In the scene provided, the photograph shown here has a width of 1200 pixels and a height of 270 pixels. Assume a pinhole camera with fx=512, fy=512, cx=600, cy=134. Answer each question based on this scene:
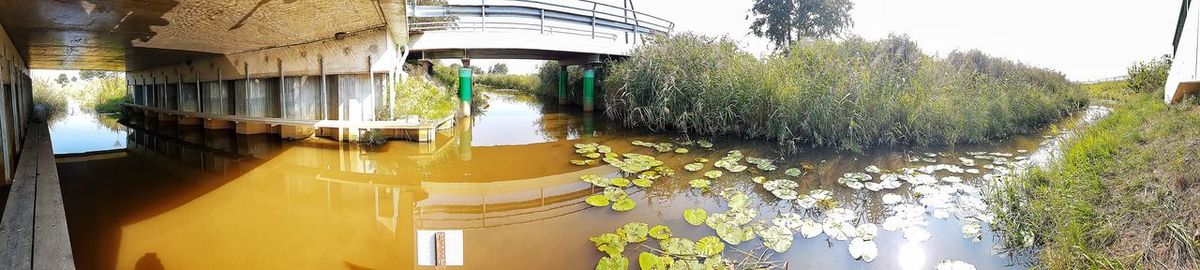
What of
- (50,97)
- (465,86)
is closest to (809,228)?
(465,86)

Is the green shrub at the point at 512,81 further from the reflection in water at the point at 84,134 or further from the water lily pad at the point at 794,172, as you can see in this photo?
the water lily pad at the point at 794,172

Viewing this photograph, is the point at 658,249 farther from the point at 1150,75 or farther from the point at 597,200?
the point at 1150,75

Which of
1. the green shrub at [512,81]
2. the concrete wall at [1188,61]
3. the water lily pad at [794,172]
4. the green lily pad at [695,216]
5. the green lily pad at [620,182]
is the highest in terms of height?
the green shrub at [512,81]

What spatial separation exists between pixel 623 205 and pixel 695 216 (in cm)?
65

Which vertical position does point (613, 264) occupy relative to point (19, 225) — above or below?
below

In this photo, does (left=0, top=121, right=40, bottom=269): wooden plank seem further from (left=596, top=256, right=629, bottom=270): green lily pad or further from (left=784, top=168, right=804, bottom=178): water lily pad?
(left=784, top=168, right=804, bottom=178): water lily pad

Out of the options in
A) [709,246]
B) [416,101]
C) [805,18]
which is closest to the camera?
[709,246]

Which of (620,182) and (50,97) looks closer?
(620,182)

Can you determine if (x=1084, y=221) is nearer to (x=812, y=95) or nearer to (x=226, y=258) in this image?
(x=812, y=95)

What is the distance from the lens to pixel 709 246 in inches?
129

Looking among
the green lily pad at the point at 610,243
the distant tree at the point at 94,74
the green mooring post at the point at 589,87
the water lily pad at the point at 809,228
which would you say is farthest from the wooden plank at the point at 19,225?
the distant tree at the point at 94,74

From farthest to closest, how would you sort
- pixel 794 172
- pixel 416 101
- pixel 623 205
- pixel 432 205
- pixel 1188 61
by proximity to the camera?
pixel 416 101 < pixel 1188 61 < pixel 794 172 < pixel 432 205 < pixel 623 205

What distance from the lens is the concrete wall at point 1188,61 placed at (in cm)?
600

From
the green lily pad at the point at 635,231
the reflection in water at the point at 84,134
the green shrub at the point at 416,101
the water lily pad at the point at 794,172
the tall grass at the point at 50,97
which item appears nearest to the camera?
the green lily pad at the point at 635,231
